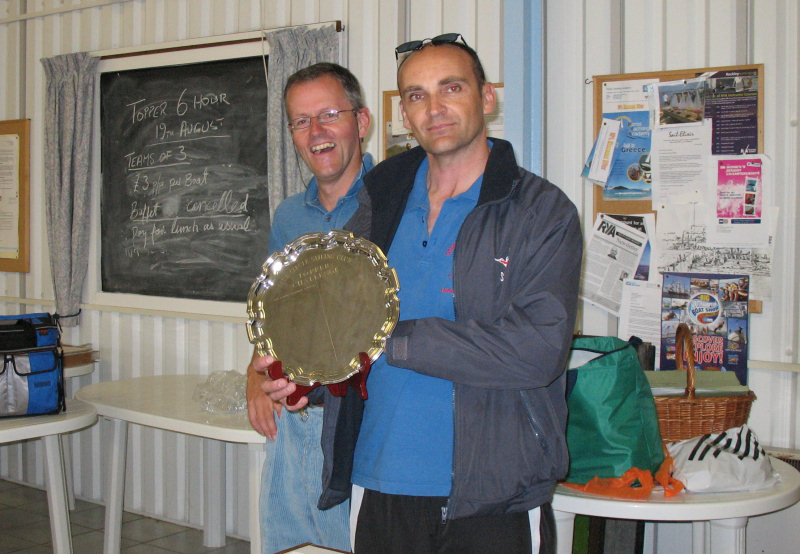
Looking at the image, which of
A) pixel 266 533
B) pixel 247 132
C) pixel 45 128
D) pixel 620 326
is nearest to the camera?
pixel 266 533

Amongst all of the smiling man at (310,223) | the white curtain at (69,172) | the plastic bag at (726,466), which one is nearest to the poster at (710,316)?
the plastic bag at (726,466)

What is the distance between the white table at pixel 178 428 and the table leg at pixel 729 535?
137 cm

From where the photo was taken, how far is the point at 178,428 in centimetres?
277

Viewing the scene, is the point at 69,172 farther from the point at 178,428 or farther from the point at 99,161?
the point at 178,428

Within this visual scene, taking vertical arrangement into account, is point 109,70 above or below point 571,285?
above

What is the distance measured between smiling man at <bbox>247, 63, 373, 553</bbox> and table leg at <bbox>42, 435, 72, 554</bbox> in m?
1.13

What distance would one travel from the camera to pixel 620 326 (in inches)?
111

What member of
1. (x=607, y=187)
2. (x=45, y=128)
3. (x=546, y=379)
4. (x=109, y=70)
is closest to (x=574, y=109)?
(x=607, y=187)

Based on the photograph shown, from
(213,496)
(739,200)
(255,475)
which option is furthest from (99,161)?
(739,200)

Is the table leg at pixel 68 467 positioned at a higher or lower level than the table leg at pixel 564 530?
lower

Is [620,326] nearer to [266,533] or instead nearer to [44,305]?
[266,533]

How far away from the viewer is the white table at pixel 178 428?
2.63 m

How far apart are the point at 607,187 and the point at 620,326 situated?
1.63ft

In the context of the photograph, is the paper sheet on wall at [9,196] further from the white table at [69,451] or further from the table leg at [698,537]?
the table leg at [698,537]
